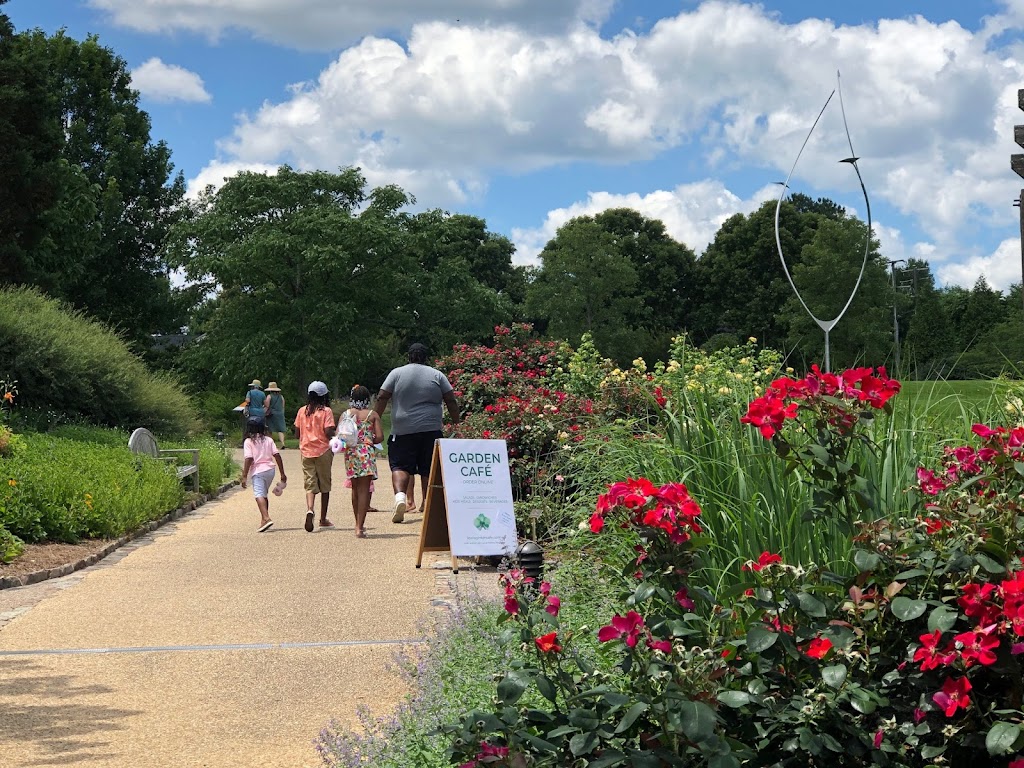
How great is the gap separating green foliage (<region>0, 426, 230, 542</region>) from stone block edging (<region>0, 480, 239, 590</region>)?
0.30 feet

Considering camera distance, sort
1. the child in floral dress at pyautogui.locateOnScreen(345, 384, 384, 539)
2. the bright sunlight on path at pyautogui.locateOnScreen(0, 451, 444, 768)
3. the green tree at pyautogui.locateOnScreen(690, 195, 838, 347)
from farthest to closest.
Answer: the green tree at pyautogui.locateOnScreen(690, 195, 838, 347), the child in floral dress at pyautogui.locateOnScreen(345, 384, 384, 539), the bright sunlight on path at pyautogui.locateOnScreen(0, 451, 444, 768)

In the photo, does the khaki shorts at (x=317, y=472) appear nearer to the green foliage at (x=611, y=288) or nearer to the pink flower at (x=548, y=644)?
the pink flower at (x=548, y=644)

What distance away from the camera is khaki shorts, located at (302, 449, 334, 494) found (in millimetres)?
13273

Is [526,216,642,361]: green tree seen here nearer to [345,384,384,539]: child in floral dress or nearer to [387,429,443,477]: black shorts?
[345,384,384,539]: child in floral dress

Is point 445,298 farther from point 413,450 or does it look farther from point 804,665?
point 804,665

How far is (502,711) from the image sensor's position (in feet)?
10.2

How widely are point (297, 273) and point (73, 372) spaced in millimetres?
21056

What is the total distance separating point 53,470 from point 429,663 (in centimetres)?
849

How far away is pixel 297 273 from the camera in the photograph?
43.8 m

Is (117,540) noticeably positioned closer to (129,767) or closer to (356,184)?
(129,767)

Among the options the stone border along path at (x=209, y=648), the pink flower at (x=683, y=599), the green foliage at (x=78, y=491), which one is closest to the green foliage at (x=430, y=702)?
the stone border along path at (x=209, y=648)

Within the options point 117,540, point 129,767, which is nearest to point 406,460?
point 117,540

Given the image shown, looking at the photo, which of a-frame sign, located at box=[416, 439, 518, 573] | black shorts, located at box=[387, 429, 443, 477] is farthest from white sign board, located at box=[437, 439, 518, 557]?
black shorts, located at box=[387, 429, 443, 477]

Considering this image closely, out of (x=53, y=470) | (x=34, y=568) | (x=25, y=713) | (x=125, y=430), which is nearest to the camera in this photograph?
(x=25, y=713)
